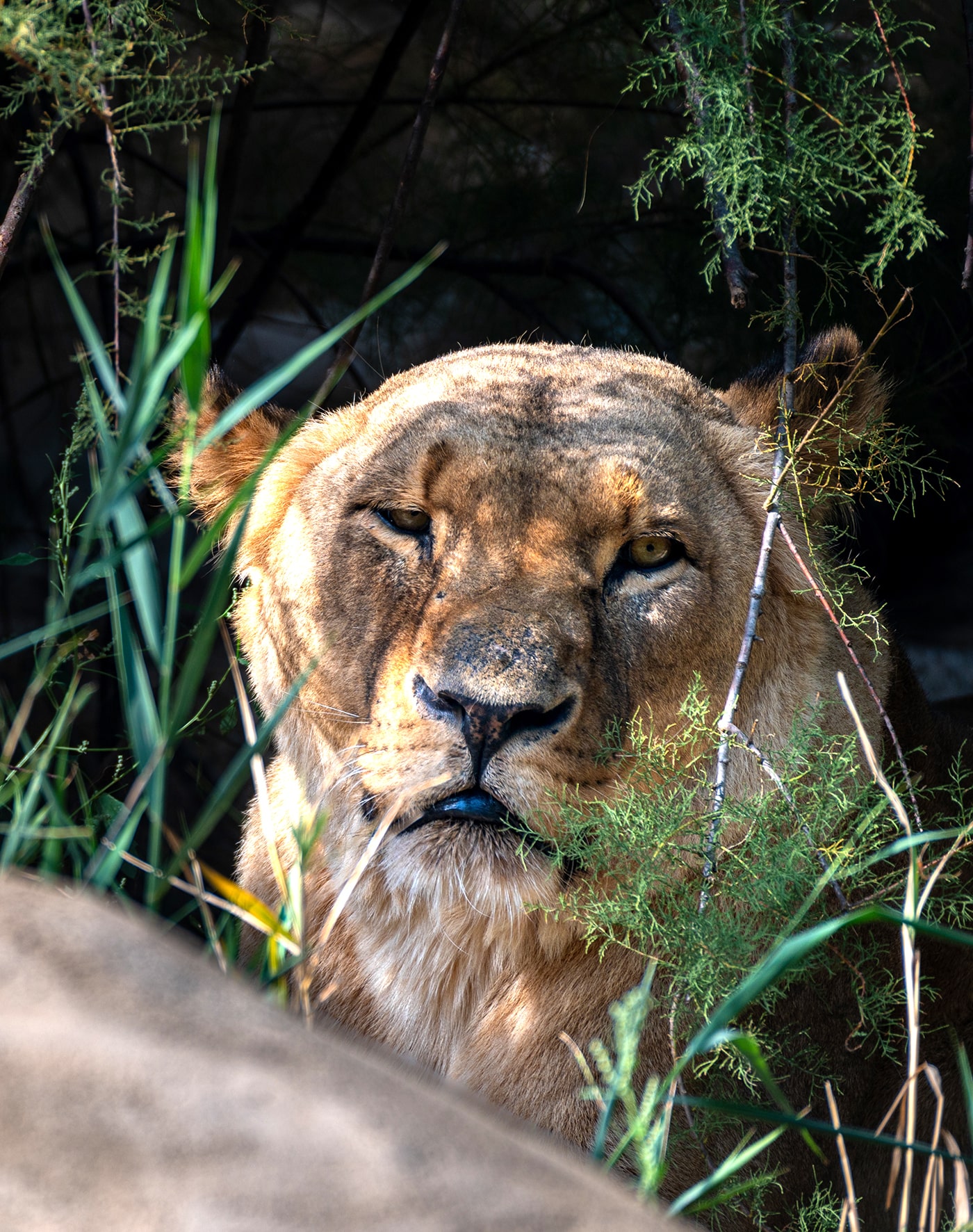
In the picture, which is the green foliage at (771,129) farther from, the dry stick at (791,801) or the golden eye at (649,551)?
the dry stick at (791,801)

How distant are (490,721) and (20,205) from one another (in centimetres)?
108

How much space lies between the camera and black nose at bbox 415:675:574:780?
65.3 inches

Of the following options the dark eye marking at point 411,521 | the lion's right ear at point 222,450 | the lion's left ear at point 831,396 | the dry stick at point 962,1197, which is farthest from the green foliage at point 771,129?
the dry stick at point 962,1197

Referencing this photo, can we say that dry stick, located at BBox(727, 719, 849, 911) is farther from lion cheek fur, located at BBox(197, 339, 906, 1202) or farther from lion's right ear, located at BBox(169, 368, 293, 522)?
lion's right ear, located at BBox(169, 368, 293, 522)

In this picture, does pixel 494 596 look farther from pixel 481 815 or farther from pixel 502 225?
pixel 502 225

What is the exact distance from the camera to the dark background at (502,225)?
Result: 162 inches

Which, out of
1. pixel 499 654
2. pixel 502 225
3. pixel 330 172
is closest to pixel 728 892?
pixel 499 654

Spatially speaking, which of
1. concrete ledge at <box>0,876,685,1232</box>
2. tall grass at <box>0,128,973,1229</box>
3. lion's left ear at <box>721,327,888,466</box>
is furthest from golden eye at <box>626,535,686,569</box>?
concrete ledge at <box>0,876,685,1232</box>

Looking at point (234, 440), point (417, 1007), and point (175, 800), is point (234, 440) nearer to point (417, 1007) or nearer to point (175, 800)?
point (417, 1007)

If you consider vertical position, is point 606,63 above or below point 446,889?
above

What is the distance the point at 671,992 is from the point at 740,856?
0.20 m

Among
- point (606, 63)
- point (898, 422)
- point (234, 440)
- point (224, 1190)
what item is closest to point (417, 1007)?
point (234, 440)

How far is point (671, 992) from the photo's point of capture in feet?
5.55

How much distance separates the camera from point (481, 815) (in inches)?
67.8
